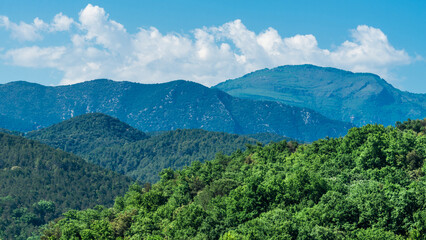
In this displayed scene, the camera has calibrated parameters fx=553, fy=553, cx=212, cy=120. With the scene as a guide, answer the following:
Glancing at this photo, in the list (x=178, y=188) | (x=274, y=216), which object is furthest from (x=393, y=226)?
(x=178, y=188)

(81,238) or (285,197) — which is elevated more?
(285,197)

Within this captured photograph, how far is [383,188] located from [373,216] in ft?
23.9

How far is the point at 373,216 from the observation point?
86.8m

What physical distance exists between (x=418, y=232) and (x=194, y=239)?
1438 inches

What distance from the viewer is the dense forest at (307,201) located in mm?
84938

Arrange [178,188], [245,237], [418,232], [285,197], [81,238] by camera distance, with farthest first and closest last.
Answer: [178,188] < [81,238] < [285,197] < [245,237] < [418,232]

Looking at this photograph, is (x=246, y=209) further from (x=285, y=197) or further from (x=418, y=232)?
(x=418, y=232)

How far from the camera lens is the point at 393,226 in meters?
84.3

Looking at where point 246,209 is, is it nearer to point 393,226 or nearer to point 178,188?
point 393,226

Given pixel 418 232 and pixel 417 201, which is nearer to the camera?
pixel 418 232

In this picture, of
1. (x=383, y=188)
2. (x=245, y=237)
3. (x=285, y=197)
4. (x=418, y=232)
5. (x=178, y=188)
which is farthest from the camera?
(x=178, y=188)

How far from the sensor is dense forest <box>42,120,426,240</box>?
279 ft

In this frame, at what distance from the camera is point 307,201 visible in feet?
334

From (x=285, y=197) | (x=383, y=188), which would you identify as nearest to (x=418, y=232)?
(x=383, y=188)
